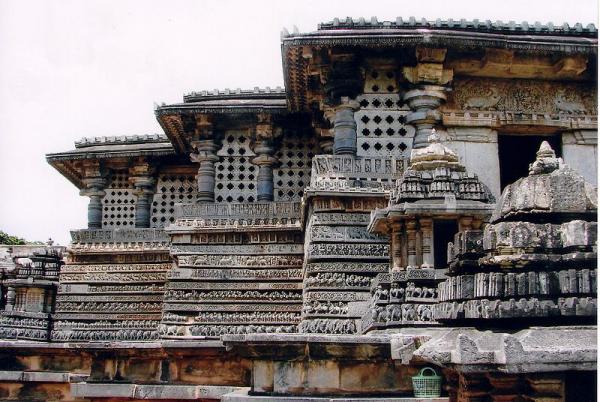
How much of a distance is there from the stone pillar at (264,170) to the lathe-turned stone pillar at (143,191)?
416cm

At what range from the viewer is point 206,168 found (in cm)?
1725

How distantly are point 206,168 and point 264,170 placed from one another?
1.27 meters

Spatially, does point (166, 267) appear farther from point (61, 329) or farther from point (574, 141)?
point (574, 141)

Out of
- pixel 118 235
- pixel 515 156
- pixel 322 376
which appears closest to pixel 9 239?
pixel 118 235

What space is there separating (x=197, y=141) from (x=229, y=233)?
2.43 m

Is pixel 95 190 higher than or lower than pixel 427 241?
higher

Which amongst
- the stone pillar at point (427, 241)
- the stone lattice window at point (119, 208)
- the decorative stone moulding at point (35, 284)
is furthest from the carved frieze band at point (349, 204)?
the decorative stone moulding at point (35, 284)

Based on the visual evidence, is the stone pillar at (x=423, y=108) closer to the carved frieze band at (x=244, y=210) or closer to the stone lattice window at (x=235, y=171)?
the carved frieze band at (x=244, y=210)

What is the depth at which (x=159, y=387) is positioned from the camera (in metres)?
8.53

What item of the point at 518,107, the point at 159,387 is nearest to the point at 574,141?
the point at 518,107

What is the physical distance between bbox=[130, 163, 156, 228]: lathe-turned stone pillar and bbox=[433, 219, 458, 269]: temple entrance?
11.7 metres

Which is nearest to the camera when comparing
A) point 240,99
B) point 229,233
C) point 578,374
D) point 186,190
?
point 578,374

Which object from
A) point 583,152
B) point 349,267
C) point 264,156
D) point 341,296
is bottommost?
point 341,296

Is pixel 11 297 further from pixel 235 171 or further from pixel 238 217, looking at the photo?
pixel 238 217
